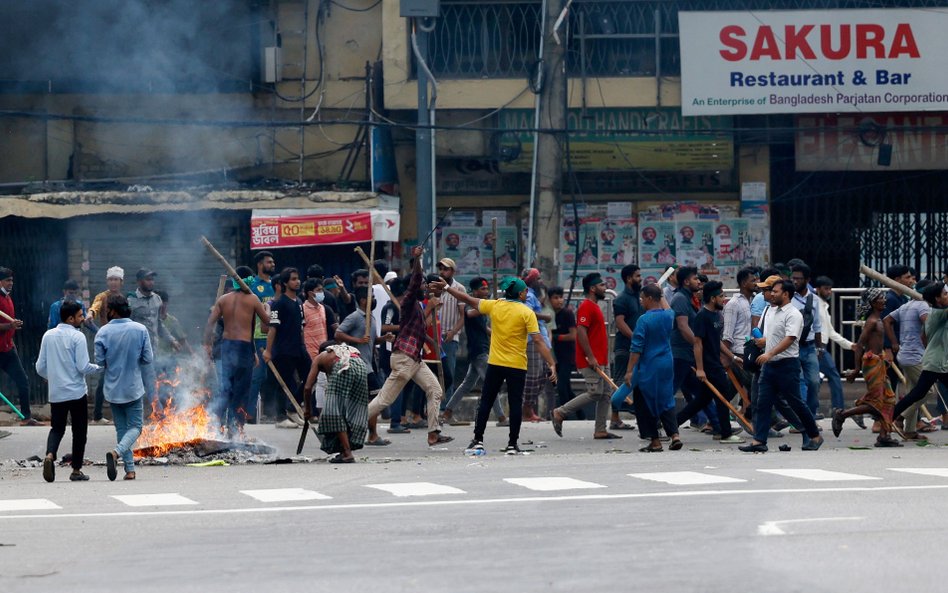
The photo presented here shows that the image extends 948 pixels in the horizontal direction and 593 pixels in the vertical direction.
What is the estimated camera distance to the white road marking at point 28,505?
9789 millimetres

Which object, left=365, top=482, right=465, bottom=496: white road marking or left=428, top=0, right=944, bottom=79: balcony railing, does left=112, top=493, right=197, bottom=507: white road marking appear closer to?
left=365, top=482, right=465, bottom=496: white road marking

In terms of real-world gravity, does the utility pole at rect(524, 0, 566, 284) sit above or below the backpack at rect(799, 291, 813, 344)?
above

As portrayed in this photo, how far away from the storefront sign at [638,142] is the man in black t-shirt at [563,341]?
4.35 meters

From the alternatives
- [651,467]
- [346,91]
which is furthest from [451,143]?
[651,467]

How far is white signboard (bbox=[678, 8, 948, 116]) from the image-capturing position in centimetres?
1972

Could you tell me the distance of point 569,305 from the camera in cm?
1680

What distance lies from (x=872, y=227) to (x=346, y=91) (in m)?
7.47

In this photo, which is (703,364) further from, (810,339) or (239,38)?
(239,38)

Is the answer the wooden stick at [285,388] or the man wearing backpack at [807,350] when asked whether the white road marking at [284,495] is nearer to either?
the wooden stick at [285,388]

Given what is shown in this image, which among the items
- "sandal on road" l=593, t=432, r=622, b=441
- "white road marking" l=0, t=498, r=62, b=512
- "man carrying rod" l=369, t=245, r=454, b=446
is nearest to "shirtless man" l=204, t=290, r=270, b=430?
"man carrying rod" l=369, t=245, r=454, b=446

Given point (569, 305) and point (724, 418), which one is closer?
point (724, 418)

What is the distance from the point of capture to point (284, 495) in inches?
397

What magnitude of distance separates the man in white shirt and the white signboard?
738 cm

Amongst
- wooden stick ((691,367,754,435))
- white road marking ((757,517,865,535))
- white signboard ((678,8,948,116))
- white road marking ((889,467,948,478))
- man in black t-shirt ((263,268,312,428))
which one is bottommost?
white road marking ((889,467,948,478))
